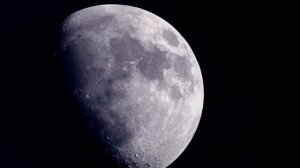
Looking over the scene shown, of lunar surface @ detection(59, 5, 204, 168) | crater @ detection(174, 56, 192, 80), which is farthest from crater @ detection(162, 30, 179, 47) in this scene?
crater @ detection(174, 56, 192, 80)

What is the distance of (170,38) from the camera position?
14.3 feet

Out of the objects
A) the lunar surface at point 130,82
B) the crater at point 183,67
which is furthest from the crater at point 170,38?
the crater at point 183,67

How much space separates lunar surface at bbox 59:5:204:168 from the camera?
12.2ft

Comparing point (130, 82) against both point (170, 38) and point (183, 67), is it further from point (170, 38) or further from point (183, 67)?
point (170, 38)

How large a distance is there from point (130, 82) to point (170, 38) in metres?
0.94

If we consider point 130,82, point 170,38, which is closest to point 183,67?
point 170,38

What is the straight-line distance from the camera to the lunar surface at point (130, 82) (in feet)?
12.2

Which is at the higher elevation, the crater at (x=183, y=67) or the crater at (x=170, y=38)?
the crater at (x=170, y=38)

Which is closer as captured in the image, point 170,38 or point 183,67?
point 183,67

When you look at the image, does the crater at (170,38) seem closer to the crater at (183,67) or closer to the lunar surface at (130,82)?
the lunar surface at (130,82)

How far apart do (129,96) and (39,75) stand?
1102 mm

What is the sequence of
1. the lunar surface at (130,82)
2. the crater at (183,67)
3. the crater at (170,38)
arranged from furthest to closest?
the crater at (170,38), the crater at (183,67), the lunar surface at (130,82)

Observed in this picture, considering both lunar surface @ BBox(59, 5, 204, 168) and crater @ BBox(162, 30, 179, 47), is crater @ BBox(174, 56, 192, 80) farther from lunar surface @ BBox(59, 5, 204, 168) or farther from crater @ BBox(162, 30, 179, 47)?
crater @ BBox(162, 30, 179, 47)

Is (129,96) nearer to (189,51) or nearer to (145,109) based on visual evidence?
(145,109)
